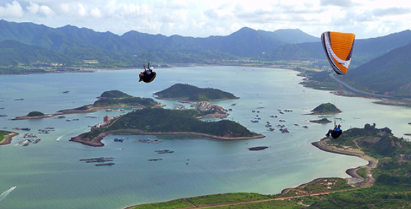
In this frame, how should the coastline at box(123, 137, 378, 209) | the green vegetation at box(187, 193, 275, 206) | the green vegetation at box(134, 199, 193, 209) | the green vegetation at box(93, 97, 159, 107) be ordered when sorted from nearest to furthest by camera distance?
the green vegetation at box(134, 199, 193, 209), the green vegetation at box(187, 193, 275, 206), the coastline at box(123, 137, 378, 209), the green vegetation at box(93, 97, 159, 107)

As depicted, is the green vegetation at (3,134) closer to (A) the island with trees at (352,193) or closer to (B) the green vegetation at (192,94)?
(A) the island with trees at (352,193)

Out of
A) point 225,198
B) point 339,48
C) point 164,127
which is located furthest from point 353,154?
point 339,48

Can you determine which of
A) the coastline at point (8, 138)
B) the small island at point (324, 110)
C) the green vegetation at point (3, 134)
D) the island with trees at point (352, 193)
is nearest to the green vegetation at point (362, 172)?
the island with trees at point (352, 193)

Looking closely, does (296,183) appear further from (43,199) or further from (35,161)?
(35,161)

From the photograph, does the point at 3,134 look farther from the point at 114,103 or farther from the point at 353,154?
the point at 353,154

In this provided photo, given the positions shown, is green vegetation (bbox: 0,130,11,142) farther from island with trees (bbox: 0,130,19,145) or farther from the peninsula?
the peninsula

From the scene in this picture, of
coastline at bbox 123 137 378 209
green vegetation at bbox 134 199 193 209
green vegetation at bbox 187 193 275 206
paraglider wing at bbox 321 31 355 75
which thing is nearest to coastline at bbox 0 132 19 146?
coastline at bbox 123 137 378 209

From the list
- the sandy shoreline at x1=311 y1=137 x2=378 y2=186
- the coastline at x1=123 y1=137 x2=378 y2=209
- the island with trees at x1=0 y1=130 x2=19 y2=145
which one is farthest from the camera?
the island with trees at x1=0 y1=130 x2=19 y2=145
